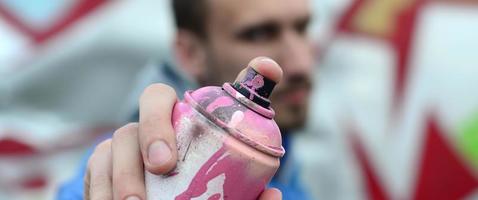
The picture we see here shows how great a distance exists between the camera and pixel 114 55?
2.43 meters

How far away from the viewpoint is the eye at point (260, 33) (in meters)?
1.87

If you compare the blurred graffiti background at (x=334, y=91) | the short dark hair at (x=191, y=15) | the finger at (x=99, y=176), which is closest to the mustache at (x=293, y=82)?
the short dark hair at (x=191, y=15)

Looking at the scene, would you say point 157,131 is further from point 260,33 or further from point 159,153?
point 260,33

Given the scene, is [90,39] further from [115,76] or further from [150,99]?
[150,99]

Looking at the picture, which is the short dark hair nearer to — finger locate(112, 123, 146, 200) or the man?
the man

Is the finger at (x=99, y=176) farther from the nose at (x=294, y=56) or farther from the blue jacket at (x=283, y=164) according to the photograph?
the nose at (x=294, y=56)

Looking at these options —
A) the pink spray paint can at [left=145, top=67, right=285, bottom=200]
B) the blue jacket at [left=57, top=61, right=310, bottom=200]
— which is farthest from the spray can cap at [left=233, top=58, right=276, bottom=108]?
the blue jacket at [left=57, top=61, right=310, bottom=200]

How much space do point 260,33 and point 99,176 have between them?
1.17m

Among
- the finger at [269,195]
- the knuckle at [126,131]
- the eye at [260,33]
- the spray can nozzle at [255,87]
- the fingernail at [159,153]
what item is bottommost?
the finger at [269,195]

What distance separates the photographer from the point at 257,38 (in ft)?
6.14

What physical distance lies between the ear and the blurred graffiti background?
466mm

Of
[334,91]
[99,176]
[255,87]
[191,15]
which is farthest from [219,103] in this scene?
[334,91]

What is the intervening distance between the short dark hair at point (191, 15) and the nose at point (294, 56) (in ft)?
0.62

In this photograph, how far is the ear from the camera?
1896mm
